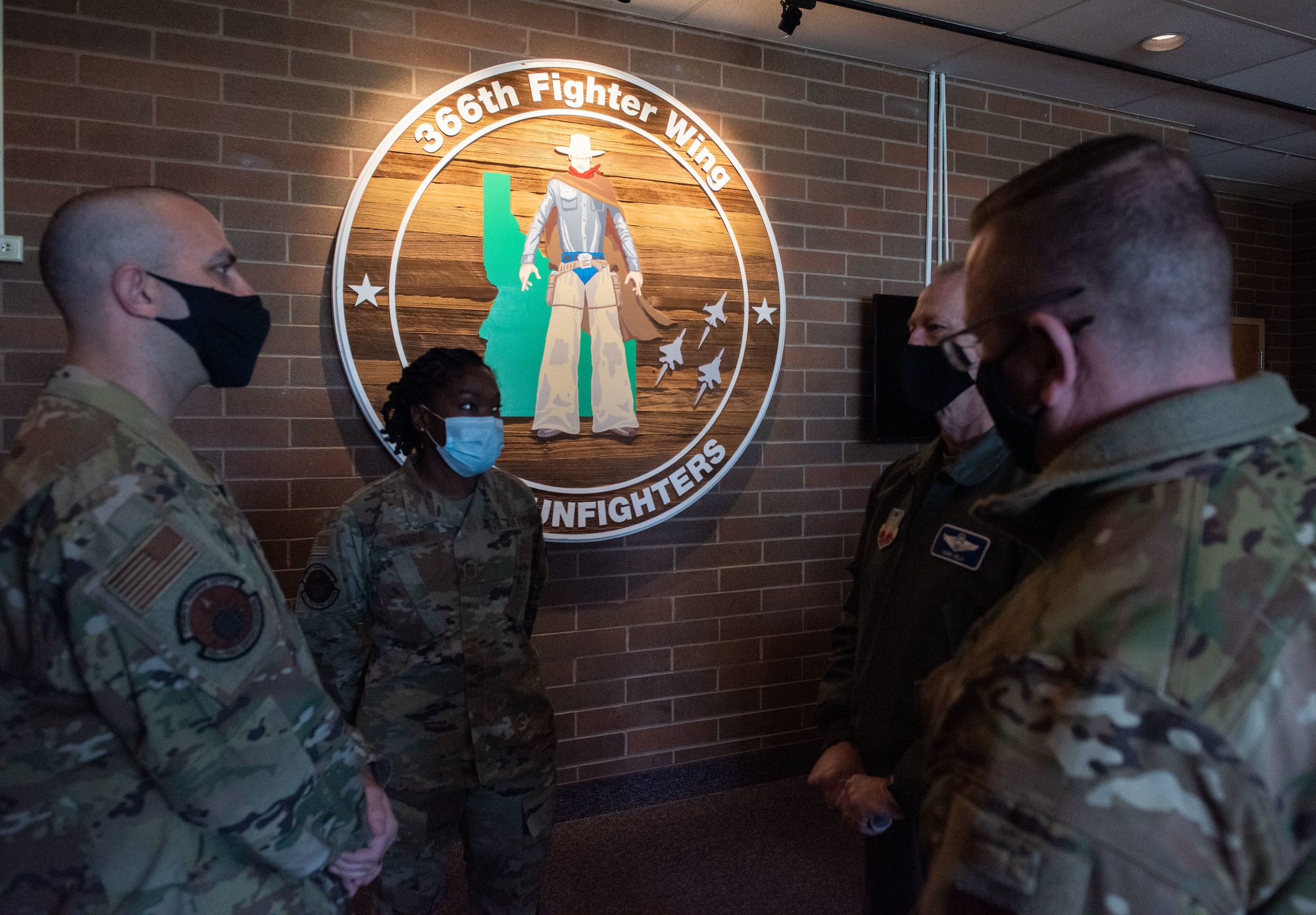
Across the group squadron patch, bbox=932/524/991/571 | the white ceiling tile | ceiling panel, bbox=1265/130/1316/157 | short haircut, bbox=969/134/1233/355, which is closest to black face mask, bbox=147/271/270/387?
short haircut, bbox=969/134/1233/355

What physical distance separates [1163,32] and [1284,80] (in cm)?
92

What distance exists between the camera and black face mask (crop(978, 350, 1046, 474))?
2.87 feet

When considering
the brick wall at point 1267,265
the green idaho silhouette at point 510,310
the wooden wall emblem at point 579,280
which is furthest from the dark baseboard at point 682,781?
the brick wall at point 1267,265

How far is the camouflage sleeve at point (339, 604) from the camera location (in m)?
1.94

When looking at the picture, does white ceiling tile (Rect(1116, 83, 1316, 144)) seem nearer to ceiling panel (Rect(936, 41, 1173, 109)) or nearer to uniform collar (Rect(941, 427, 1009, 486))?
ceiling panel (Rect(936, 41, 1173, 109))

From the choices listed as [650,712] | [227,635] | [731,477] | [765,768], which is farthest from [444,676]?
[765,768]

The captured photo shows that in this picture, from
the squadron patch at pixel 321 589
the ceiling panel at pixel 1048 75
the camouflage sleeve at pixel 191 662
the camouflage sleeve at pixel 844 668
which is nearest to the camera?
the camouflage sleeve at pixel 191 662

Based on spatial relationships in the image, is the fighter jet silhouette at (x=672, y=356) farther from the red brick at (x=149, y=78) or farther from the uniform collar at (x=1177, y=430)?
the uniform collar at (x=1177, y=430)

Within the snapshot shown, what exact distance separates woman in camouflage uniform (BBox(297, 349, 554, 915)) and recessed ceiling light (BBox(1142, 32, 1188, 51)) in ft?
9.81

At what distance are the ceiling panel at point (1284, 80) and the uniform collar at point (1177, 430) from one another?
369cm

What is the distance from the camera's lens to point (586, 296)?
2961 millimetres

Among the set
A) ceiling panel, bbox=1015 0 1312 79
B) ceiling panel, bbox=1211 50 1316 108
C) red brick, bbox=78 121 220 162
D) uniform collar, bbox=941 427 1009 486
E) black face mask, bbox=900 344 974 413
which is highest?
ceiling panel, bbox=1211 50 1316 108

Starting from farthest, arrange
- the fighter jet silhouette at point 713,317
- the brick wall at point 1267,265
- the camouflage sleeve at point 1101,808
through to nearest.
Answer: the brick wall at point 1267,265 < the fighter jet silhouette at point 713,317 < the camouflage sleeve at point 1101,808

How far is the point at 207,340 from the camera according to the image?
127 cm
